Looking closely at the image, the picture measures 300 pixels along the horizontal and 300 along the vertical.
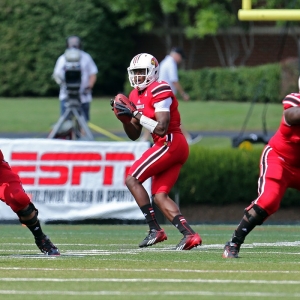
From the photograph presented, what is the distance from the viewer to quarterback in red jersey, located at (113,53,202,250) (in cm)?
954

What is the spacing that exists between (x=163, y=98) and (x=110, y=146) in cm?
408

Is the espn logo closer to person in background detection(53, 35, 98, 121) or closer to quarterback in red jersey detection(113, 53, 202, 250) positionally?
person in background detection(53, 35, 98, 121)

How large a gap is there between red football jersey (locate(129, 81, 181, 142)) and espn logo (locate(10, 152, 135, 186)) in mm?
3726

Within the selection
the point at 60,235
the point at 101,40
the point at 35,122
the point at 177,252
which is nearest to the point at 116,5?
the point at 101,40

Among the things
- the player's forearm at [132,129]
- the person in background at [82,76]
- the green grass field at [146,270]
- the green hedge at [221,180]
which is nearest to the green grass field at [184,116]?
the person in background at [82,76]

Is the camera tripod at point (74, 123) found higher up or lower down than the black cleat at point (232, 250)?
lower down

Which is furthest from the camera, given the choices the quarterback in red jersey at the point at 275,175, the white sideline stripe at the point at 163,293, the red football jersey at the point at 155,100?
the red football jersey at the point at 155,100

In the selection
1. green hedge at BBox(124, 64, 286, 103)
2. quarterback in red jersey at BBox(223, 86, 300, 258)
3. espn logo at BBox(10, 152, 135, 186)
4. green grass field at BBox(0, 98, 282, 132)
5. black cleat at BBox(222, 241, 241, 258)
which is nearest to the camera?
quarterback in red jersey at BBox(223, 86, 300, 258)

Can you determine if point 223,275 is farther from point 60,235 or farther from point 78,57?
point 78,57

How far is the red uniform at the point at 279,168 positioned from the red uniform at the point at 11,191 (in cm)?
195

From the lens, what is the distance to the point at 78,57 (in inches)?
632

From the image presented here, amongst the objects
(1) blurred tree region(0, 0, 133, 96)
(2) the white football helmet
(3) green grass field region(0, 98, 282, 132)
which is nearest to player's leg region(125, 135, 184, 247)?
(2) the white football helmet

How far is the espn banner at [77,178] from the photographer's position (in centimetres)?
1345

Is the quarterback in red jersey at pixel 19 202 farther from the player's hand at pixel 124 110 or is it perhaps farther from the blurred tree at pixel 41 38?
the blurred tree at pixel 41 38
